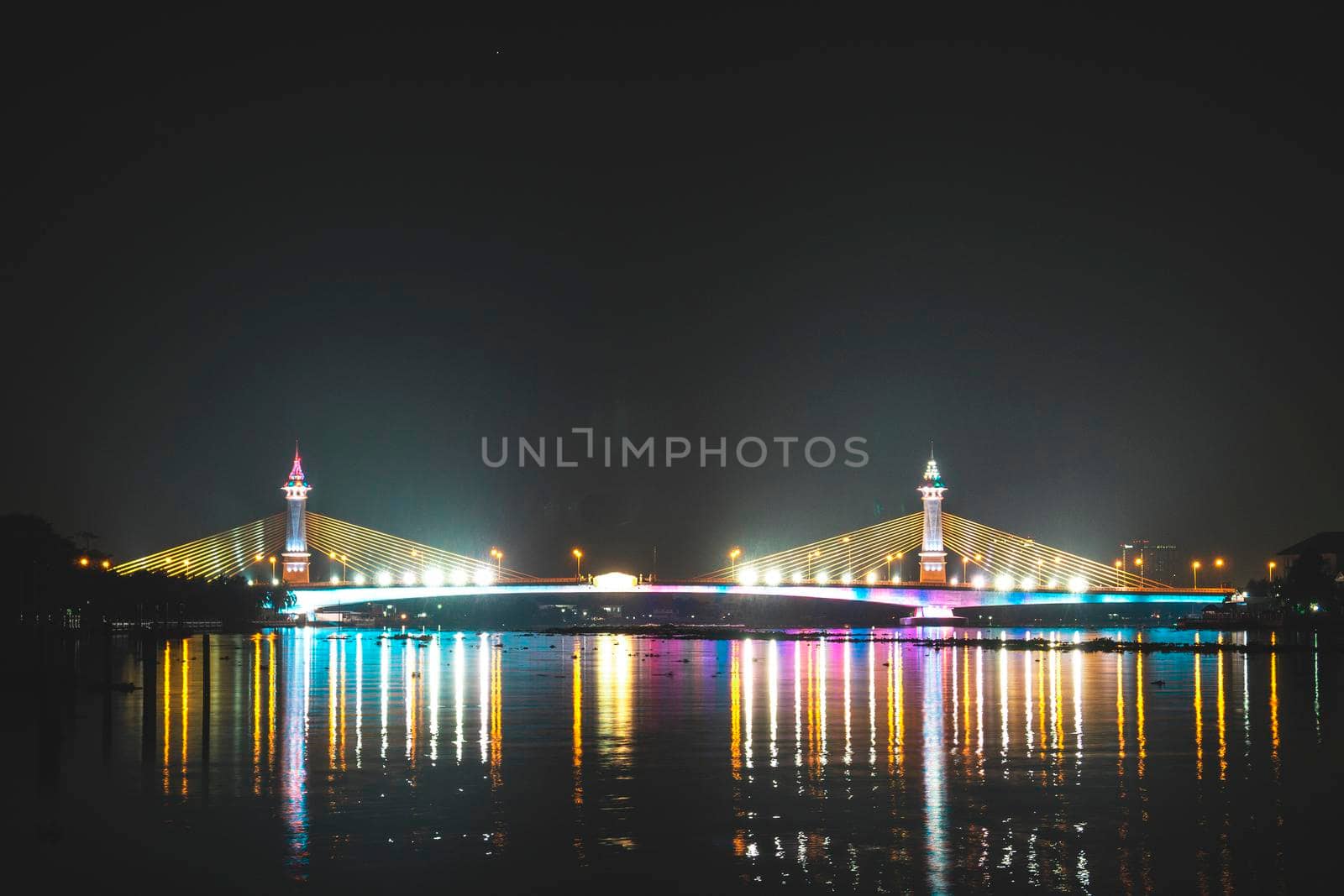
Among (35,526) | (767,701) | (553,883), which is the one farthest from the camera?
Result: (35,526)

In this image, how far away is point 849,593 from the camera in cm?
13250

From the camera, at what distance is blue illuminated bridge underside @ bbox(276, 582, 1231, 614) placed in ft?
420

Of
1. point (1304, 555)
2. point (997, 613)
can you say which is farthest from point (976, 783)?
point (997, 613)

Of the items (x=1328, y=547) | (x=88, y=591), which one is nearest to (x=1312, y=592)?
(x=1328, y=547)

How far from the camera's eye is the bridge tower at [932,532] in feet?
527

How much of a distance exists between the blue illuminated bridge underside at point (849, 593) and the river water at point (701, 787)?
252 feet

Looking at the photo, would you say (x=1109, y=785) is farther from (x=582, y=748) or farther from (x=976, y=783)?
(x=582, y=748)

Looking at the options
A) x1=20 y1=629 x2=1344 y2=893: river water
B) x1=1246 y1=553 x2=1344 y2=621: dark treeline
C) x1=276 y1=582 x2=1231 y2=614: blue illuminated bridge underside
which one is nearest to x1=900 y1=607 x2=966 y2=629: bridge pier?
x1=276 y1=582 x2=1231 y2=614: blue illuminated bridge underside

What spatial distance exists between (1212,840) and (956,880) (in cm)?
502

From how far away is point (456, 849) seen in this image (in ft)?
68.8

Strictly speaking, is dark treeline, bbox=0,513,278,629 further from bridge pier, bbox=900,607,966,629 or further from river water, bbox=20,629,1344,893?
bridge pier, bbox=900,607,966,629

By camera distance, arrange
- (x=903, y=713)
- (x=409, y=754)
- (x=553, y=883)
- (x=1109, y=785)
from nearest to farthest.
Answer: (x=553, y=883)
(x=1109, y=785)
(x=409, y=754)
(x=903, y=713)

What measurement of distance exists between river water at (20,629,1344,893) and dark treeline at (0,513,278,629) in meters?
20.0

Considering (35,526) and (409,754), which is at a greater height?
(35,526)
